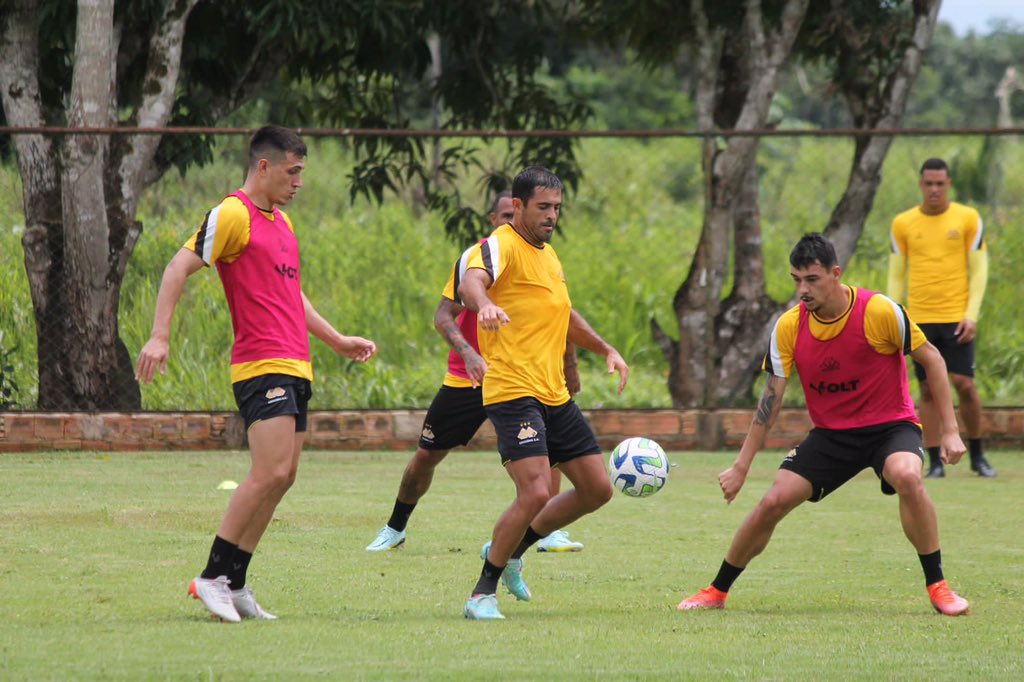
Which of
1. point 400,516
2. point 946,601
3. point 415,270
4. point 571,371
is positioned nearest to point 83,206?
point 415,270

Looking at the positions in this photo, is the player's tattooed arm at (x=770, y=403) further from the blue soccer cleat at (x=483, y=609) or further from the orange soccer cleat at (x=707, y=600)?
the blue soccer cleat at (x=483, y=609)

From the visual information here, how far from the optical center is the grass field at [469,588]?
545 centimetres

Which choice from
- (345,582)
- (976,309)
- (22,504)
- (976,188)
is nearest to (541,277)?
(345,582)

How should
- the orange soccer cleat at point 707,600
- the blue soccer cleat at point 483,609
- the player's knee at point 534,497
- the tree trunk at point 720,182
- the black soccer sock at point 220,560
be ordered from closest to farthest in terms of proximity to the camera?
the black soccer sock at point 220,560
the blue soccer cleat at point 483,609
the player's knee at point 534,497
the orange soccer cleat at point 707,600
the tree trunk at point 720,182

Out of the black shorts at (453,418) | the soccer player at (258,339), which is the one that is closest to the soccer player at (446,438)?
the black shorts at (453,418)

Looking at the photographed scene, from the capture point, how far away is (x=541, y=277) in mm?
6980

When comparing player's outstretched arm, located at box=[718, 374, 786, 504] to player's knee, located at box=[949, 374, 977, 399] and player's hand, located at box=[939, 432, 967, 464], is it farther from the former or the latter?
player's knee, located at box=[949, 374, 977, 399]

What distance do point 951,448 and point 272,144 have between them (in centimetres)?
313

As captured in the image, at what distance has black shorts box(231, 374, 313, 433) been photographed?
20.8ft

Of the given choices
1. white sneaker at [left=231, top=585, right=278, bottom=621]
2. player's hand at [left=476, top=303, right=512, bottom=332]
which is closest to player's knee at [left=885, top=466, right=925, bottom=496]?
player's hand at [left=476, top=303, right=512, bottom=332]

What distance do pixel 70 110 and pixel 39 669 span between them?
8751 mm

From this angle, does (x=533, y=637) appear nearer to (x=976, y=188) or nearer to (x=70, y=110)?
(x=70, y=110)

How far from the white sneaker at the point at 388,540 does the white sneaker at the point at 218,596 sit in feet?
7.22

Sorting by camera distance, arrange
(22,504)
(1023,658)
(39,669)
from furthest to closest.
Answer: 1. (22,504)
2. (1023,658)
3. (39,669)
